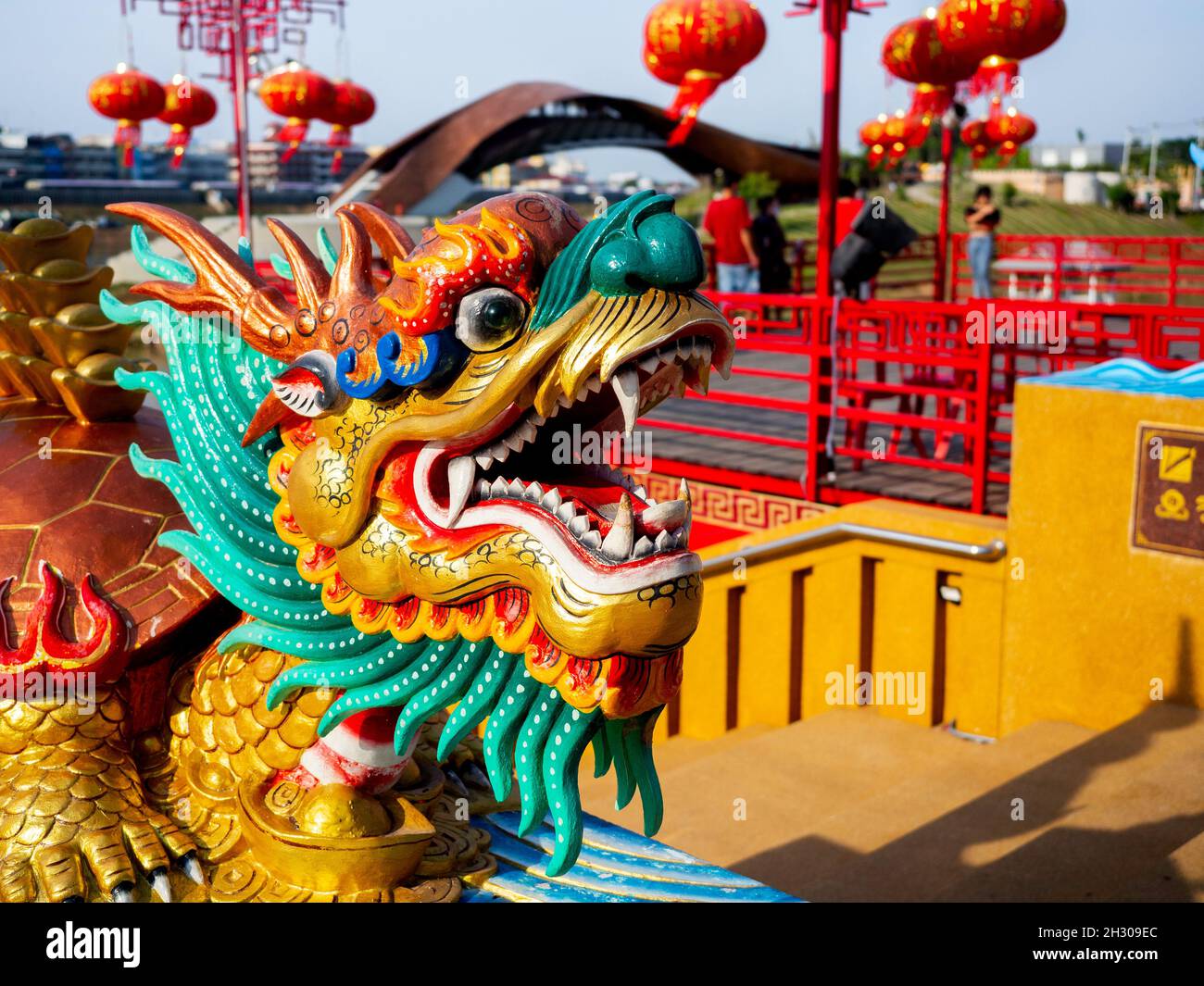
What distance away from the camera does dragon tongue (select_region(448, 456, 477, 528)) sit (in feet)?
5.55

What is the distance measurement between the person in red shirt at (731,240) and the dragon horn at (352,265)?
8.40m

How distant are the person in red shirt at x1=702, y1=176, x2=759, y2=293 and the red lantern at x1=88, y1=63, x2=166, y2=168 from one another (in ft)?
21.1

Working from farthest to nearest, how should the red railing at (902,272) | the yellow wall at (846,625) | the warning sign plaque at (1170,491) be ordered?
the red railing at (902,272) → the yellow wall at (846,625) → the warning sign plaque at (1170,491)

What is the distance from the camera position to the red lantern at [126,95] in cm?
1270

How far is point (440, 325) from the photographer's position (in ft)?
5.45

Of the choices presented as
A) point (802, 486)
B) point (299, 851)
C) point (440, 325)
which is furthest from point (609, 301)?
point (802, 486)

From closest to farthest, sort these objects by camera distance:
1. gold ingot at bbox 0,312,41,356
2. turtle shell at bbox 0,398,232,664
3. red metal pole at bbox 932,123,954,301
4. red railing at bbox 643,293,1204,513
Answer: turtle shell at bbox 0,398,232,664
gold ingot at bbox 0,312,41,356
red railing at bbox 643,293,1204,513
red metal pole at bbox 932,123,954,301

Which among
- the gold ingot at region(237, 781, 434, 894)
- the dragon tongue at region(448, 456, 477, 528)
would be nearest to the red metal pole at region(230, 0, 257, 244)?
the gold ingot at region(237, 781, 434, 894)

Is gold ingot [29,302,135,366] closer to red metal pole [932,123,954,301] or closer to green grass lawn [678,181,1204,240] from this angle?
red metal pole [932,123,954,301]

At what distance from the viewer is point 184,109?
1402 centimetres

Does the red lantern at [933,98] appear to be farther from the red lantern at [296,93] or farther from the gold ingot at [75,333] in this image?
the gold ingot at [75,333]

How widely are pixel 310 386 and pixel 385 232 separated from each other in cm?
25

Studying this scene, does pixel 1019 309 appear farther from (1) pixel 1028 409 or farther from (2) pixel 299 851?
(2) pixel 299 851

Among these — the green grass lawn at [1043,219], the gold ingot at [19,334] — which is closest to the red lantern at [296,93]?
the gold ingot at [19,334]
